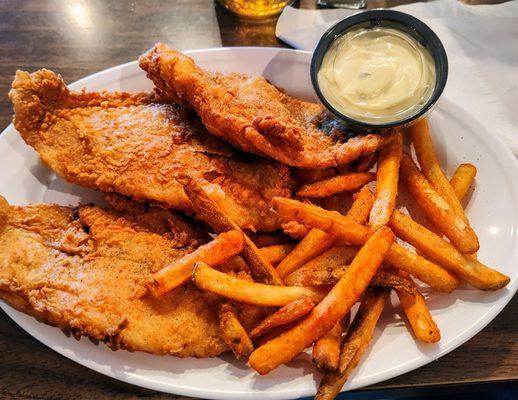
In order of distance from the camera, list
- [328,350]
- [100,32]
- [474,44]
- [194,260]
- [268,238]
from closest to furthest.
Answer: [328,350]
[194,260]
[268,238]
[474,44]
[100,32]

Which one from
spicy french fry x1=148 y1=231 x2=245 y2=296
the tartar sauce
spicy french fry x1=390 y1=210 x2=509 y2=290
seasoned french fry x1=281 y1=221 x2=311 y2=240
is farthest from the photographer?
the tartar sauce

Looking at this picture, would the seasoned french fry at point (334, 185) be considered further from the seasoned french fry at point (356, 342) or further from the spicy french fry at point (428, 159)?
the seasoned french fry at point (356, 342)

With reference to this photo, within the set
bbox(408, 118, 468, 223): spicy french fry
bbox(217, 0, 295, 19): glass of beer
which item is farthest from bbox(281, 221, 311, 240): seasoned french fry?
bbox(217, 0, 295, 19): glass of beer

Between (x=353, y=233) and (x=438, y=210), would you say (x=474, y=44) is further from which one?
(x=353, y=233)

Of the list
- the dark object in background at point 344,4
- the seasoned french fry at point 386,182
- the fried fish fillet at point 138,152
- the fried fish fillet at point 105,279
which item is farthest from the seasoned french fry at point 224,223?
the dark object in background at point 344,4

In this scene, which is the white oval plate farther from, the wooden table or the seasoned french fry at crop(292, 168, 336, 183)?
the seasoned french fry at crop(292, 168, 336, 183)

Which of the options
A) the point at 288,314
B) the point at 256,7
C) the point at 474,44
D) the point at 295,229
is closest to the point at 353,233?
the point at 295,229
